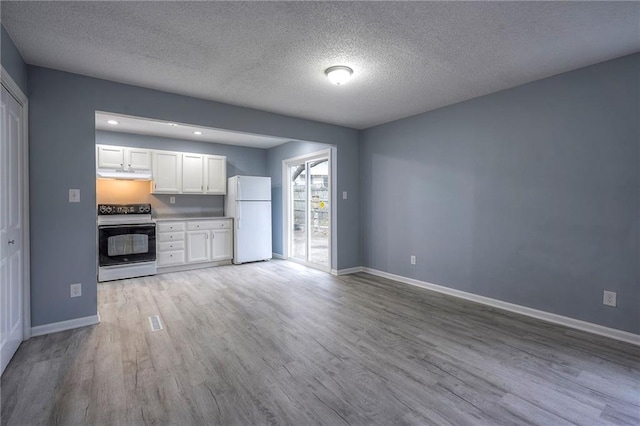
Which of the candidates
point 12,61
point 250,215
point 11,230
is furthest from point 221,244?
point 12,61

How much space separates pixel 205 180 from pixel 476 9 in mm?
4995

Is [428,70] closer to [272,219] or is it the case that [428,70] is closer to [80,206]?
[80,206]

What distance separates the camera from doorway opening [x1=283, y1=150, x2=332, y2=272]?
17.4 feet

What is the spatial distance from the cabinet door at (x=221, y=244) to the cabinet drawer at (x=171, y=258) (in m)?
0.54

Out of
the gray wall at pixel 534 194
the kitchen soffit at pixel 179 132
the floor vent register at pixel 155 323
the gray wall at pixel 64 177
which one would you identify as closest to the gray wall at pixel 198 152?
the kitchen soffit at pixel 179 132

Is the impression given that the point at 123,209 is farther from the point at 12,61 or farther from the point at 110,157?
the point at 12,61

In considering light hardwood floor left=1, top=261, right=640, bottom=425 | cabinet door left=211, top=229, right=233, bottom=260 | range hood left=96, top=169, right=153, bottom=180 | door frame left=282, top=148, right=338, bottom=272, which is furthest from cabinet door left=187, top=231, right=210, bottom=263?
light hardwood floor left=1, top=261, right=640, bottom=425

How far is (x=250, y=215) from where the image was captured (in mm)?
5879

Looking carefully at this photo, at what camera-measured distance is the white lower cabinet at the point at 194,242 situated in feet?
16.8

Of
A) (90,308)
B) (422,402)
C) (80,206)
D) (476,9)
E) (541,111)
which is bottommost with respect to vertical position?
(422,402)

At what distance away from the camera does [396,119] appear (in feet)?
14.8

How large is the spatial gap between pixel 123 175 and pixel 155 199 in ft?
2.38

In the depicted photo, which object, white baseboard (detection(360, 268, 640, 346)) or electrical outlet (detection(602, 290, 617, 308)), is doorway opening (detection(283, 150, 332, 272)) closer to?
white baseboard (detection(360, 268, 640, 346))

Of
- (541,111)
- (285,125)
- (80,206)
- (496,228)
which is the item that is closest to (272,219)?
(285,125)
